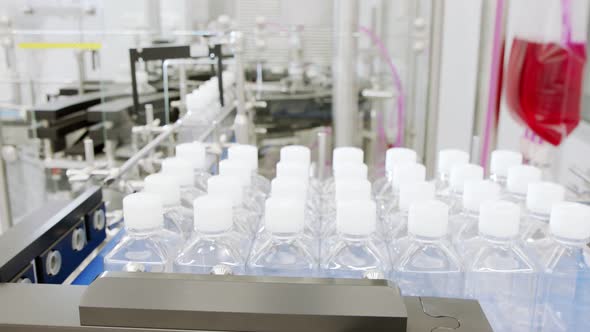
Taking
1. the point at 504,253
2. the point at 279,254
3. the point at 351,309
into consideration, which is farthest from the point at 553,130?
the point at 351,309

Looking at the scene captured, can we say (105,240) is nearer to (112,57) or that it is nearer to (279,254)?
(279,254)

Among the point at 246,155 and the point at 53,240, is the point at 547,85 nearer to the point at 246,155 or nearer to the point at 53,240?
the point at 246,155

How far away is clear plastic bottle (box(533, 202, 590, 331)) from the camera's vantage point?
0.58 m

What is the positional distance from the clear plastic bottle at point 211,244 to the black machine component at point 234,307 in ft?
0.40

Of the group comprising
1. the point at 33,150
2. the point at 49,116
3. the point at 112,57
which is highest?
the point at 112,57

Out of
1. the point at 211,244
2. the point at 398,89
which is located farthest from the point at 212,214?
the point at 398,89

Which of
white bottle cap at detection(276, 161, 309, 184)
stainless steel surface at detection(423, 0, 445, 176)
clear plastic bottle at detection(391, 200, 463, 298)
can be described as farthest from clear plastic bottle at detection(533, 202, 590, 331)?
stainless steel surface at detection(423, 0, 445, 176)

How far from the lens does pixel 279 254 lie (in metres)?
0.61

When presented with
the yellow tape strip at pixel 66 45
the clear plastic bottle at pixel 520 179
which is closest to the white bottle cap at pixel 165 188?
the clear plastic bottle at pixel 520 179

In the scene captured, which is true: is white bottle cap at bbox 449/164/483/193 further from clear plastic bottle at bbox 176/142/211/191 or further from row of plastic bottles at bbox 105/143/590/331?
clear plastic bottle at bbox 176/142/211/191

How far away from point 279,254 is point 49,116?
1500mm

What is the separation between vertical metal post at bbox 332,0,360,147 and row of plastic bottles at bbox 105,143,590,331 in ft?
3.85

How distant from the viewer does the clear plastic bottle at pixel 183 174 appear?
28.8 inches

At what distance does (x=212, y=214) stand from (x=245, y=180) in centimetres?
18
